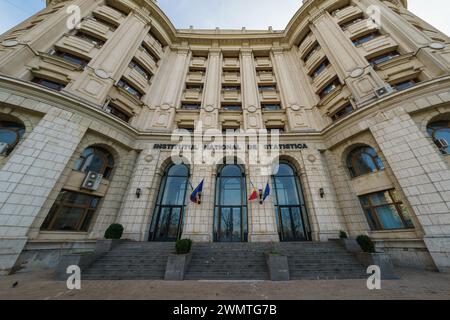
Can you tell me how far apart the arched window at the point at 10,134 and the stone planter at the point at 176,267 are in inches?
427

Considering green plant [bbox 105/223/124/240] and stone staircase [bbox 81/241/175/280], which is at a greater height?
green plant [bbox 105/223/124/240]

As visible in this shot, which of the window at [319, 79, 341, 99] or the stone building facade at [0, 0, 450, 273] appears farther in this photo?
the window at [319, 79, 341, 99]

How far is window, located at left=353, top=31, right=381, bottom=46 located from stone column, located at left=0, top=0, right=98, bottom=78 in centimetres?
2562

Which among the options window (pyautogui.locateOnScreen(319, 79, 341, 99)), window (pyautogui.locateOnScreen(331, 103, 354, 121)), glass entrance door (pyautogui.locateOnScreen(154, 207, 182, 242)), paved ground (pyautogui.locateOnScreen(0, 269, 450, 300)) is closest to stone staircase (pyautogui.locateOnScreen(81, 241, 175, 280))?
paved ground (pyautogui.locateOnScreen(0, 269, 450, 300))

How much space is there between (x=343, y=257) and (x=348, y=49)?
54.4 ft

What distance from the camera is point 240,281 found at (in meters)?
6.80

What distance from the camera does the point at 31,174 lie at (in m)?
8.59

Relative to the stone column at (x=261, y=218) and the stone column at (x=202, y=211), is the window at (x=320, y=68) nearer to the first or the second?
the stone column at (x=261, y=218)

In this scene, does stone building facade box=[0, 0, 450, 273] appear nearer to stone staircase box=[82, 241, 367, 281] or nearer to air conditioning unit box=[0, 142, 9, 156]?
air conditioning unit box=[0, 142, 9, 156]

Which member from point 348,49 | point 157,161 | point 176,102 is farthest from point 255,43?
point 157,161

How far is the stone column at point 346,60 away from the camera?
40.1 feet

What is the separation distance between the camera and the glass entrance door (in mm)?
12133

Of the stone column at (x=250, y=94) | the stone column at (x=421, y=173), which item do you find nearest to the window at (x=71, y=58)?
the stone column at (x=250, y=94)
